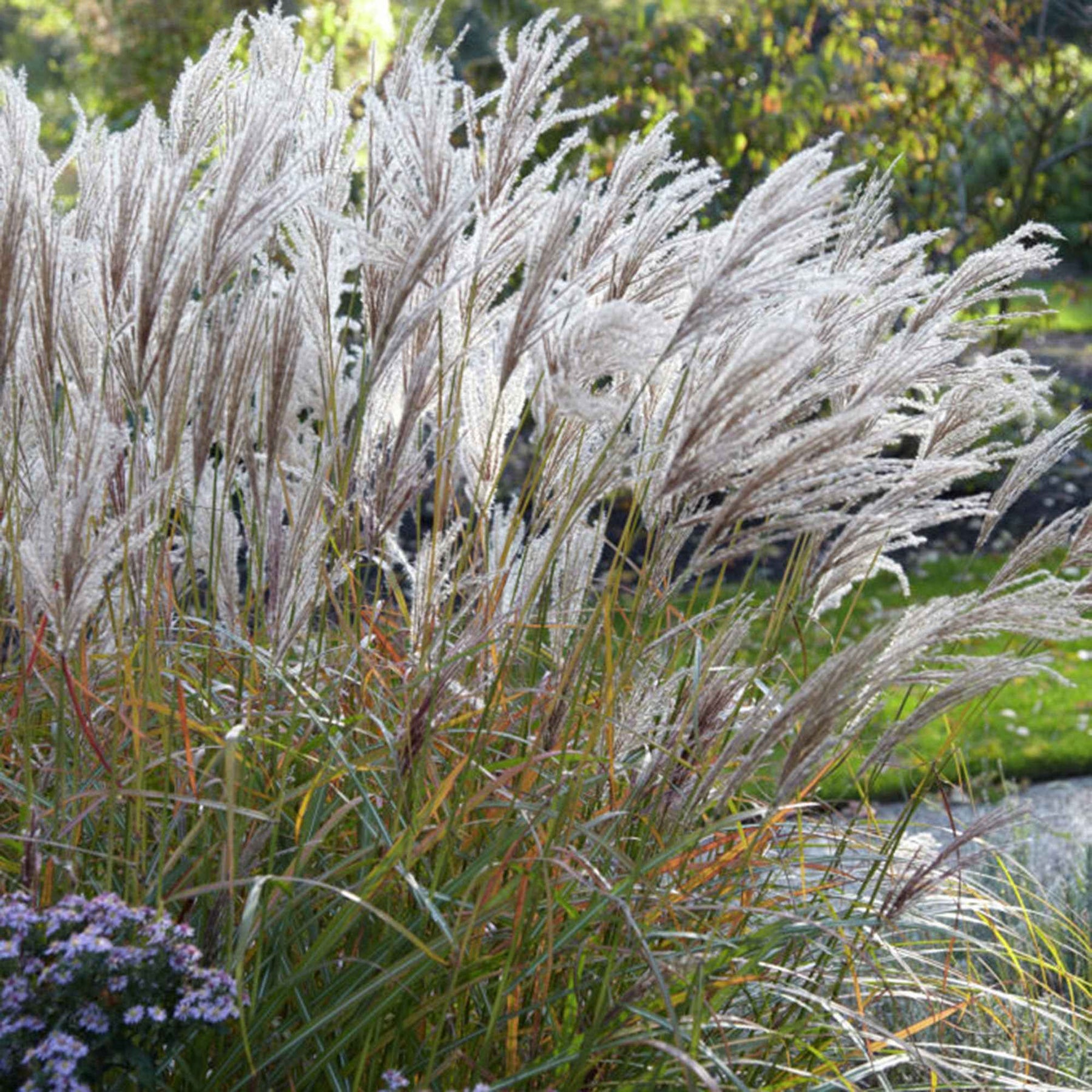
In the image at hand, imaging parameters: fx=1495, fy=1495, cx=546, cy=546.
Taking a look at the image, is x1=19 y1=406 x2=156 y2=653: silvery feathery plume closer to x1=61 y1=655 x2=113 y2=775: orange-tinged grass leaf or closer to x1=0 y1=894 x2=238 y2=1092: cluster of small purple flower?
x1=61 y1=655 x2=113 y2=775: orange-tinged grass leaf

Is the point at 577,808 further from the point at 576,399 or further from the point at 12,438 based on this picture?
the point at 12,438

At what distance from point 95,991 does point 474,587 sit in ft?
3.28

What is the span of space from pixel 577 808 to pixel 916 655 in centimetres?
58

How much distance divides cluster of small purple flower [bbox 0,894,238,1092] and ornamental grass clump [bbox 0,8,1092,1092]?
0.02 m

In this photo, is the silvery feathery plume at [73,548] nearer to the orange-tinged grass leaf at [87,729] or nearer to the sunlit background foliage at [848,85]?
the orange-tinged grass leaf at [87,729]

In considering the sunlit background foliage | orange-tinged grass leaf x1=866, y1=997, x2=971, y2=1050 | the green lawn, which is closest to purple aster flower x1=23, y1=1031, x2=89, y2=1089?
orange-tinged grass leaf x1=866, y1=997, x2=971, y2=1050

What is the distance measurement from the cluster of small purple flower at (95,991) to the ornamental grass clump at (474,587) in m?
0.02

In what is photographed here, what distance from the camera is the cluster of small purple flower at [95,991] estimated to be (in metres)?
1.58

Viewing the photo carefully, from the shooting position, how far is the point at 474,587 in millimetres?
2455

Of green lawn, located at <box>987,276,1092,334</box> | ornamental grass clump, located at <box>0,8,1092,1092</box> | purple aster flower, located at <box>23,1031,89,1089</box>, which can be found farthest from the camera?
green lawn, located at <box>987,276,1092,334</box>

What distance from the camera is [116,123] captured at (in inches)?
369

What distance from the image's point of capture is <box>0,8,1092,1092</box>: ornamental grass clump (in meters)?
1.75

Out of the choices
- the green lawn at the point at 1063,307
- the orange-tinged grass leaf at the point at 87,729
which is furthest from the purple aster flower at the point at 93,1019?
the green lawn at the point at 1063,307

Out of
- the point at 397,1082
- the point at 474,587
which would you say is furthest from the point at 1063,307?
the point at 397,1082
